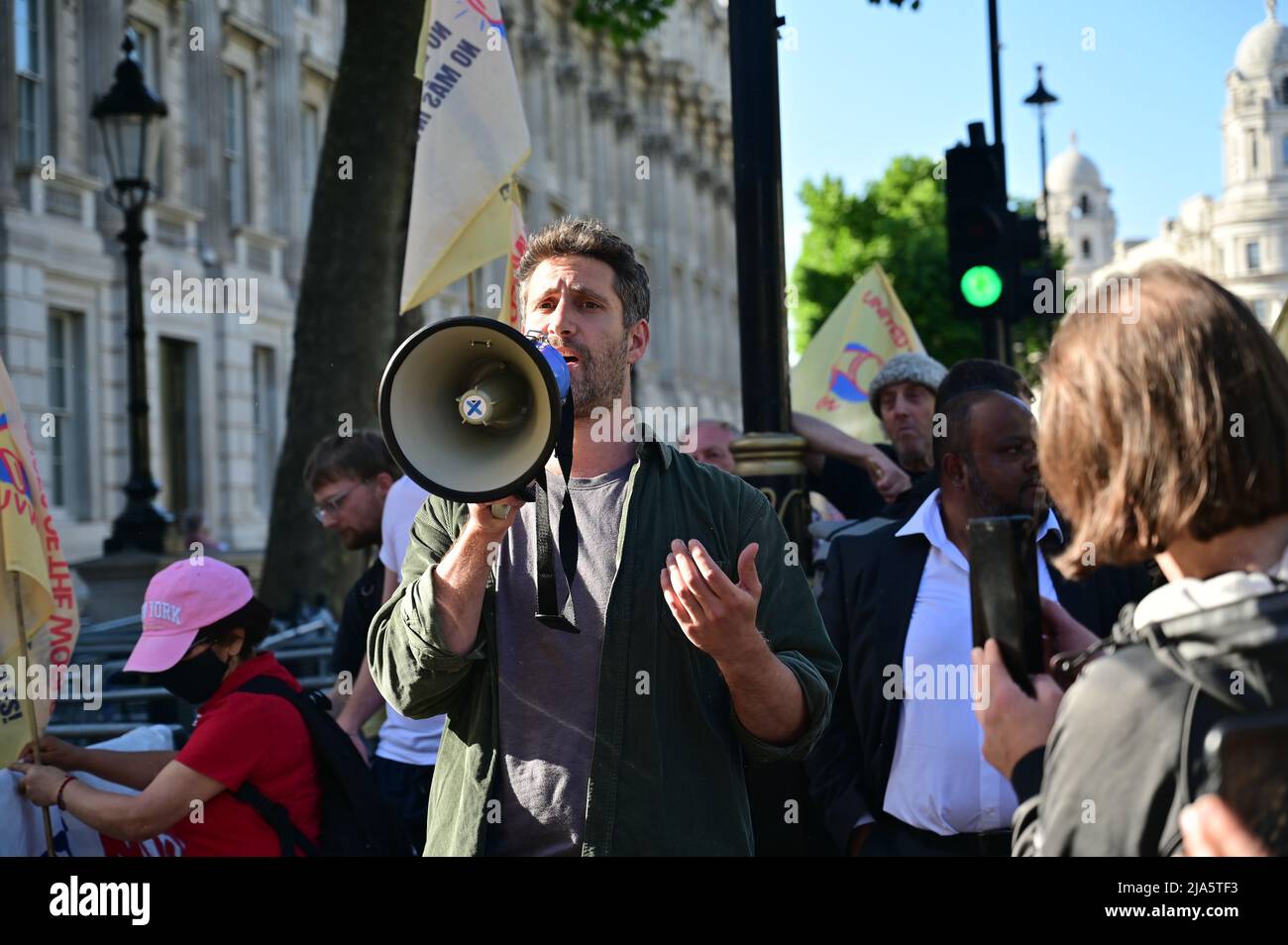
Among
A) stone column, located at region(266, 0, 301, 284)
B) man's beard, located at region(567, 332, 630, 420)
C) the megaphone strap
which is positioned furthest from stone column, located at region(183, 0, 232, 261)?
the megaphone strap

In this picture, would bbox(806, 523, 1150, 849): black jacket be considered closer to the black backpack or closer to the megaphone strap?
the black backpack

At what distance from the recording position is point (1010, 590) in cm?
211

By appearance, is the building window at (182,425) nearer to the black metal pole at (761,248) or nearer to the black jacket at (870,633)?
the black metal pole at (761,248)

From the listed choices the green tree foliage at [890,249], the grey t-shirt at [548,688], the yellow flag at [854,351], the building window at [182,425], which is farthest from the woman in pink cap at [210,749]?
the green tree foliage at [890,249]

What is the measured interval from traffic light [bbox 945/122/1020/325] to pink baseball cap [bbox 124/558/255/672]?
5699 mm

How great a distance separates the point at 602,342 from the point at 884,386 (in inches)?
143

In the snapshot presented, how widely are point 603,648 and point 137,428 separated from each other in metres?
11.4

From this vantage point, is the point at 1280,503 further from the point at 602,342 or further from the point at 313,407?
the point at 313,407

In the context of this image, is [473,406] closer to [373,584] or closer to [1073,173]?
[373,584]

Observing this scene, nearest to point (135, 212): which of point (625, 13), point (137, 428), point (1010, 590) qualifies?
point (137, 428)

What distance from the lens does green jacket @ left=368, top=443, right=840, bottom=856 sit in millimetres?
2848

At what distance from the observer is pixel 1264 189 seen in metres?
121
